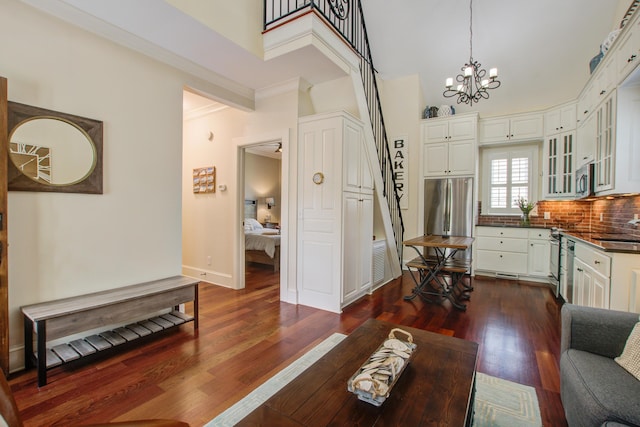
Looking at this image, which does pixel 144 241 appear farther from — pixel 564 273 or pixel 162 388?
pixel 564 273

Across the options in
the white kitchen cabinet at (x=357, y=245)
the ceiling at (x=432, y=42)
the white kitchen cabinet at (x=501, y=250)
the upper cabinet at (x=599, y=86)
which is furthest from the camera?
the white kitchen cabinet at (x=501, y=250)

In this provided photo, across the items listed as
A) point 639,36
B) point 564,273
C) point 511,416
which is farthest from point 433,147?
point 511,416

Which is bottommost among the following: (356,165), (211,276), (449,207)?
(211,276)

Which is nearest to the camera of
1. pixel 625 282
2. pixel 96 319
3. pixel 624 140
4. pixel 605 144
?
pixel 625 282

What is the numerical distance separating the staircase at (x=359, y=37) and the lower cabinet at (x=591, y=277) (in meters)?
2.47

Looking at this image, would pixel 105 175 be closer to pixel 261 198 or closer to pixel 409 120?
pixel 409 120

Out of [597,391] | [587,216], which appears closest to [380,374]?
[597,391]

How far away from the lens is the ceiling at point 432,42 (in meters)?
2.54

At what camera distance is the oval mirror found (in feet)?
7.18

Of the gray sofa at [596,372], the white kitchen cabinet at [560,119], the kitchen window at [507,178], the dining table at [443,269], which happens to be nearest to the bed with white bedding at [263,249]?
the dining table at [443,269]

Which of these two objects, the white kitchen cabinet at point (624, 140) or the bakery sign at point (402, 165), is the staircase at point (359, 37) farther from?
the white kitchen cabinet at point (624, 140)

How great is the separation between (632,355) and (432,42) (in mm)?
5354

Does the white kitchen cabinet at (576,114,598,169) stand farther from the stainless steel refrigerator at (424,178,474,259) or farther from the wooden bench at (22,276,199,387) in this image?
the wooden bench at (22,276,199,387)

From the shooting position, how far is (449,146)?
217 inches
